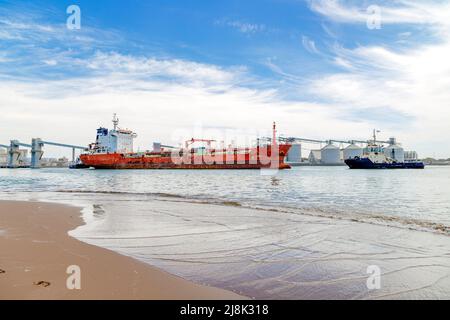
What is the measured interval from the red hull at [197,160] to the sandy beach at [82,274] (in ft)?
178

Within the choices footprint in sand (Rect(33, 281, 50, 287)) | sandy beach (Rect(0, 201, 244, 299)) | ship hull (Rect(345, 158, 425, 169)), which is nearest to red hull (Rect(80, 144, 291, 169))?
ship hull (Rect(345, 158, 425, 169))

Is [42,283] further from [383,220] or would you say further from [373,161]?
[373,161]

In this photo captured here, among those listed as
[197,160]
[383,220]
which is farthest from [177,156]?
[383,220]

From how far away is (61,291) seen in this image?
280cm

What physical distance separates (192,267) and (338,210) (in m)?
7.36

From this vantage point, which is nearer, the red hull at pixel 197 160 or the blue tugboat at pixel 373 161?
the red hull at pixel 197 160

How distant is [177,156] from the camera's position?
67375 mm

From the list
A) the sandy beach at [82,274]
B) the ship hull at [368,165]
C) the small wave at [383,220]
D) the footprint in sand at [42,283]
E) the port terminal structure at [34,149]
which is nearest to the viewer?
the sandy beach at [82,274]

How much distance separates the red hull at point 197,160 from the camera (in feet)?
193

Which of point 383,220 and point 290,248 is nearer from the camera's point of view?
point 290,248

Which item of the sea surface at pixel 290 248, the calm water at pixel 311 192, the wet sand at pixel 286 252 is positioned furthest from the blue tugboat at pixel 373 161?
the wet sand at pixel 286 252

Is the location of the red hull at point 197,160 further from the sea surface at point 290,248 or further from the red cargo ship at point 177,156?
the sea surface at point 290,248

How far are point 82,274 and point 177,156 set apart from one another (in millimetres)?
64674
